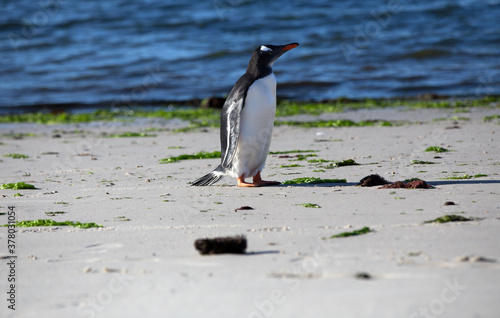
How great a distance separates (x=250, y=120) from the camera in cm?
602

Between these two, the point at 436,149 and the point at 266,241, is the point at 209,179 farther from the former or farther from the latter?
the point at 436,149

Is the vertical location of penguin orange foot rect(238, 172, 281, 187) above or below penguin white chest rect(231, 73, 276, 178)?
below

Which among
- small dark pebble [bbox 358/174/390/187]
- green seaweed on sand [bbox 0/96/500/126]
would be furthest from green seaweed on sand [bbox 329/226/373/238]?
green seaweed on sand [bbox 0/96/500/126]

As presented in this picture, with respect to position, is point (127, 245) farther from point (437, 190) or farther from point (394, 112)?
point (394, 112)

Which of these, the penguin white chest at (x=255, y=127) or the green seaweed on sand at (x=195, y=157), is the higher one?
the penguin white chest at (x=255, y=127)

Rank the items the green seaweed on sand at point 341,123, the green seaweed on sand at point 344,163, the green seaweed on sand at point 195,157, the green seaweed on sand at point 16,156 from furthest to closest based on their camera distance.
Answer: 1. the green seaweed on sand at point 341,123
2. the green seaweed on sand at point 16,156
3. the green seaweed on sand at point 195,157
4. the green seaweed on sand at point 344,163

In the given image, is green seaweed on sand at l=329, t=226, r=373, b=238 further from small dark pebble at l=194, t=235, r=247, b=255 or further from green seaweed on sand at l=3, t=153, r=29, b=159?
green seaweed on sand at l=3, t=153, r=29, b=159

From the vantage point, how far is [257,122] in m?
6.04

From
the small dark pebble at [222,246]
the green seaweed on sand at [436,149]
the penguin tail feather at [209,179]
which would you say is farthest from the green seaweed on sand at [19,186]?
the green seaweed on sand at [436,149]

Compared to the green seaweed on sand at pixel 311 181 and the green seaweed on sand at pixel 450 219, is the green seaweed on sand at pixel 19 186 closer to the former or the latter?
the green seaweed on sand at pixel 311 181

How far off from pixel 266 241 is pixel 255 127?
87.1 inches

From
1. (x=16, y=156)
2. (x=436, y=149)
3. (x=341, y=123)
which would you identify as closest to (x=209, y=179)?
(x=436, y=149)

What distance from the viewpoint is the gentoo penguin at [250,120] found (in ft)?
19.6

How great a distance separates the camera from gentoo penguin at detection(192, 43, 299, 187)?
5.98m
